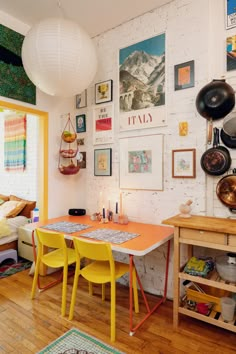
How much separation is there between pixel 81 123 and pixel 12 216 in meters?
1.94

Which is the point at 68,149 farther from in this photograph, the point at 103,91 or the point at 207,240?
the point at 207,240

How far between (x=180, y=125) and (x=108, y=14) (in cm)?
138

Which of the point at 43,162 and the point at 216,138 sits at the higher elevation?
the point at 216,138

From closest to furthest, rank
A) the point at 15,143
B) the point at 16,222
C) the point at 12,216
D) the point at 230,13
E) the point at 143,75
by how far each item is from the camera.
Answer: the point at 230,13, the point at 143,75, the point at 16,222, the point at 12,216, the point at 15,143

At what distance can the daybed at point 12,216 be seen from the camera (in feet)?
10.3

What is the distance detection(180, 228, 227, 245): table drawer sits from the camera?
5.20 ft

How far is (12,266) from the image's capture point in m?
3.01

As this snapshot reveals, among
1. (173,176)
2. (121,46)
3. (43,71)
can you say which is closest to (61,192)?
(173,176)

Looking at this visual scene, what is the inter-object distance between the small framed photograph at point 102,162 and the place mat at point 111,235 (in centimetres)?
79

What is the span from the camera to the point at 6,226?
3.15m

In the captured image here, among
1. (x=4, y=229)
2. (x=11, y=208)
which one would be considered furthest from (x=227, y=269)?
(x=11, y=208)

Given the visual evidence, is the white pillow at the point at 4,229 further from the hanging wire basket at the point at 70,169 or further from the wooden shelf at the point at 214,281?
the wooden shelf at the point at 214,281

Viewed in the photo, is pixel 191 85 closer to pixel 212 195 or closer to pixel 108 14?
pixel 212 195

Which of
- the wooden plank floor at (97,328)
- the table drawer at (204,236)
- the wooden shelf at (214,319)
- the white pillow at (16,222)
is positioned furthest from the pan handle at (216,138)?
the white pillow at (16,222)
